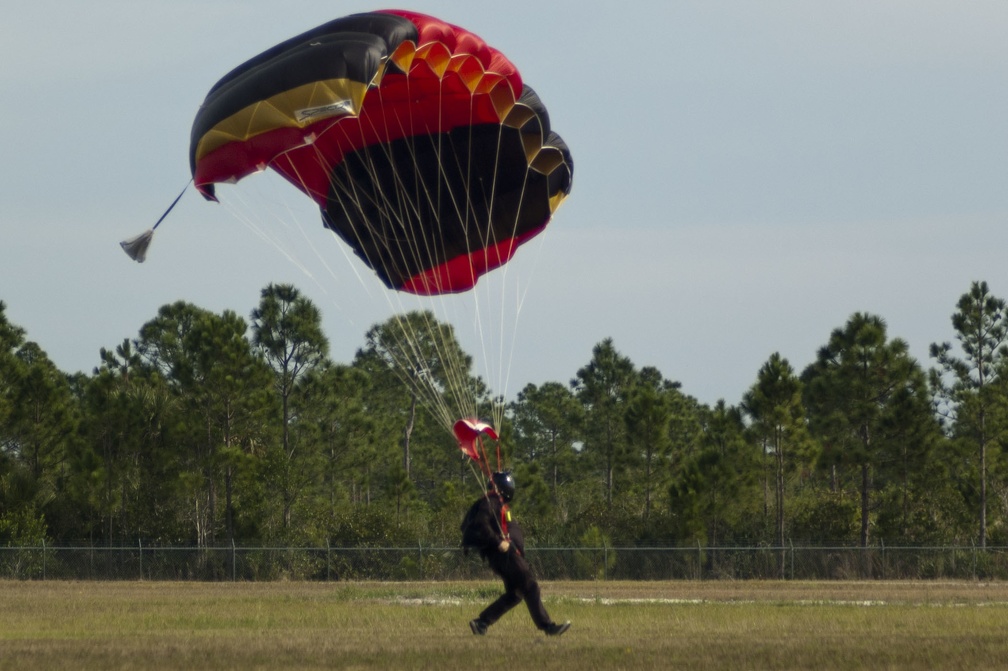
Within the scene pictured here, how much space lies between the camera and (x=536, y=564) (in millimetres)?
34594

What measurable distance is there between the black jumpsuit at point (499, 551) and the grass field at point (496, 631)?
12.3 inches

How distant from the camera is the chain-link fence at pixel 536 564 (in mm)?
34250

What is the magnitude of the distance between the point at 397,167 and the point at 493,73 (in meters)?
2.27

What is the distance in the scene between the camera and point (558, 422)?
235 feet

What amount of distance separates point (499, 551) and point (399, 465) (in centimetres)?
3210

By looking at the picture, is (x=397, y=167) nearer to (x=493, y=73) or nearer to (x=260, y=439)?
(x=493, y=73)

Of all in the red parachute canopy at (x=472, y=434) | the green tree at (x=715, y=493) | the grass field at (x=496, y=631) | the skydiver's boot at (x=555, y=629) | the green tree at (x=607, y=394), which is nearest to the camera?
the grass field at (x=496, y=631)

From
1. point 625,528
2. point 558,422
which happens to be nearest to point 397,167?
point 625,528

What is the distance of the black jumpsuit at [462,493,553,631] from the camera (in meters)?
12.2

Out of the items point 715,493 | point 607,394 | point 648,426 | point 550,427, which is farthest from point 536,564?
point 550,427

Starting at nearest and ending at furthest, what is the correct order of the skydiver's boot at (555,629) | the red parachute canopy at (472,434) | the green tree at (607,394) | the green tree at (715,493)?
the skydiver's boot at (555,629) < the red parachute canopy at (472,434) < the green tree at (715,493) < the green tree at (607,394)

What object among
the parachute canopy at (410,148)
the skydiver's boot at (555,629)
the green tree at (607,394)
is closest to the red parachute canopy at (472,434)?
the skydiver's boot at (555,629)

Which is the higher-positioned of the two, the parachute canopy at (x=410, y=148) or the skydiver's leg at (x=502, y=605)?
the parachute canopy at (x=410, y=148)

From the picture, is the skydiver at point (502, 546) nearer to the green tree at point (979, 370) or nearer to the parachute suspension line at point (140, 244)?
the parachute suspension line at point (140, 244)
